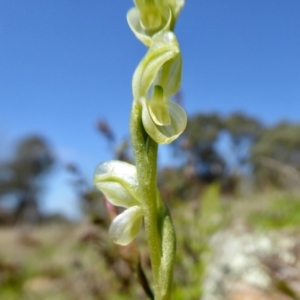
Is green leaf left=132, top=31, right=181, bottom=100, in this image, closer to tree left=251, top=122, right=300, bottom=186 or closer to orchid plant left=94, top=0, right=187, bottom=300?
orchid plant left=94, top=0, right=187, bottom=300

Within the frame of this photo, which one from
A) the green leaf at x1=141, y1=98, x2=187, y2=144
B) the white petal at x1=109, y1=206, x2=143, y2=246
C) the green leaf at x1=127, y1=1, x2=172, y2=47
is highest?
the green leaf at x1=127, y1=1, x2=172, y2=47

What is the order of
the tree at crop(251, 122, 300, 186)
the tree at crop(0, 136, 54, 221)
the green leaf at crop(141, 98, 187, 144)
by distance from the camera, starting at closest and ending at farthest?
the green leaf at crop(141, 98, 187, 144) → the tree at crop(251, 122, 300, 186) → the tree at crop(0, 136, 54, 221)

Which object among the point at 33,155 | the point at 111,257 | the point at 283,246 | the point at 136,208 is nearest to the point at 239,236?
the point at 283,246

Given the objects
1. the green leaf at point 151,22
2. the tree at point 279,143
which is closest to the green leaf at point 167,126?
the green leaf at point 151,22

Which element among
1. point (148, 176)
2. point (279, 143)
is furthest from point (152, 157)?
point (279, 143)

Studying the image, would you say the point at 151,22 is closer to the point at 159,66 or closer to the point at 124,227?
the point at 159,66

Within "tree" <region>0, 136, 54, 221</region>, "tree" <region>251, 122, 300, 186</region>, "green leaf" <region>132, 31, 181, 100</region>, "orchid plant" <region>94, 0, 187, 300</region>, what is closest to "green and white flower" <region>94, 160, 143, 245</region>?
"orchid plant" <region>94, 0, 187, 300</region>

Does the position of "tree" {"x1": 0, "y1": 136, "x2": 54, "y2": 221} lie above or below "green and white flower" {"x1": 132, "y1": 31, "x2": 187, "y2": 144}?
above
